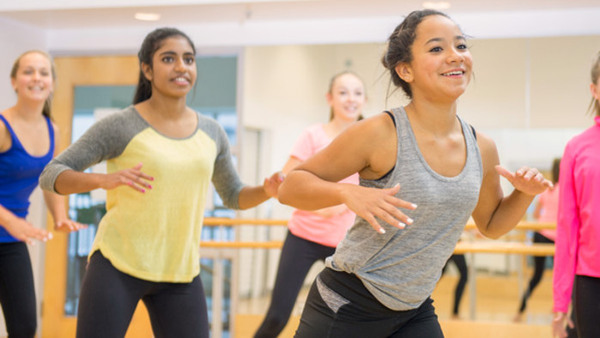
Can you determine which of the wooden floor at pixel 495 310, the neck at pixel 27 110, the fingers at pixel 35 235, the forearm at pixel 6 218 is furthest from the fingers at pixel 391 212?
the wooden floor at pixel 495 310

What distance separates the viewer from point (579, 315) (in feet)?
8.00

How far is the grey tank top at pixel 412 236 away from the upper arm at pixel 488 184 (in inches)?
7.3

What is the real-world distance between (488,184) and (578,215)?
630 millimetres

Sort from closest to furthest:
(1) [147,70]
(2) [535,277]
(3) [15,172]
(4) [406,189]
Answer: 1. (4) [406,189]
2. (1) [147,70]
3. (3) [15,172]
4. (2) [535,277]

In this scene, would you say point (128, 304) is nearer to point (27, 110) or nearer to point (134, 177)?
point (134, 177)

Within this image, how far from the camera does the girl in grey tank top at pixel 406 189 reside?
5.90ft

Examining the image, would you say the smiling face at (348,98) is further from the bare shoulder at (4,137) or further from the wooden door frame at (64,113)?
the wooden door frame at (64,113)

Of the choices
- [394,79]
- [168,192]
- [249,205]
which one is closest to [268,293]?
[249,205]

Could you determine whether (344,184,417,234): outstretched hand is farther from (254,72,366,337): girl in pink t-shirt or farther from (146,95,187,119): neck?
(254,72,366,337): girl in pink t-shirt

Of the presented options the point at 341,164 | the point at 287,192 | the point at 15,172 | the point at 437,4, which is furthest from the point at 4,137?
the point at 437,4

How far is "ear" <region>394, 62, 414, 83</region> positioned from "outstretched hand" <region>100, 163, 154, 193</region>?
809mm

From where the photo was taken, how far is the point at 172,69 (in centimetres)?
259

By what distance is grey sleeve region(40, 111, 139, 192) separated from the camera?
239cm

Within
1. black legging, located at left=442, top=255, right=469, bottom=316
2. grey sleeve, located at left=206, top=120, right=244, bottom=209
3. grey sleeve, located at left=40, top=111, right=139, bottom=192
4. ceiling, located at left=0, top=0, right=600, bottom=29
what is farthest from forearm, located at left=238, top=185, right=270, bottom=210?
black legging, located at left=442, top=255, right=469, bottom=316
